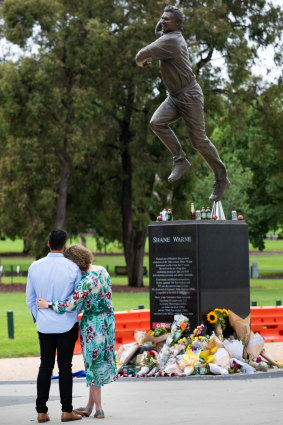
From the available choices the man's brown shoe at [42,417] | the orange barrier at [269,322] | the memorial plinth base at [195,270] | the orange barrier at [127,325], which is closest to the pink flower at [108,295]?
the man's brown shoe at [42,417]

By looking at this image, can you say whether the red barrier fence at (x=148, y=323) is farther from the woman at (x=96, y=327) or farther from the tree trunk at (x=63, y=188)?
the tree trunk at (x=63, y=188)

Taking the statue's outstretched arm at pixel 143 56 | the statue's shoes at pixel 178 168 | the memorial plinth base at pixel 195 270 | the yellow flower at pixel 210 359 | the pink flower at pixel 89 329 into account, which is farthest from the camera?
the statue's shoes at pixel 178 168

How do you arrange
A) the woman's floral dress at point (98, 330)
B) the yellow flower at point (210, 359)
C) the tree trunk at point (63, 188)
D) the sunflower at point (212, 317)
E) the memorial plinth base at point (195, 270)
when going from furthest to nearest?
the tree trunk at point (63, 188), the memorial plinth base at point (195, 270), the sunflower at point (212, 317), the yellow flower at point (210, 359), the woman's floral dress at point (98, 330)

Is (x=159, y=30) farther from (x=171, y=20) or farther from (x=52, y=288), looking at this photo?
(x=52, y=288)

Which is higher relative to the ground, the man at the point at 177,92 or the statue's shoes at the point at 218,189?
the man at the point at 177,92

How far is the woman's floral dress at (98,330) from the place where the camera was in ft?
30.9

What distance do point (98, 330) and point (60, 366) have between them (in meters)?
0.54

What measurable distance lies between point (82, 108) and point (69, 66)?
86.8 inches

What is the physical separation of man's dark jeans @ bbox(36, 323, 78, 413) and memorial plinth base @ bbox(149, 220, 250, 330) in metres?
4.62

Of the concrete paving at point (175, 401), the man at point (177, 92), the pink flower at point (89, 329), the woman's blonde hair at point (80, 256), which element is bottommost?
the concrete paving at point (175, 401)

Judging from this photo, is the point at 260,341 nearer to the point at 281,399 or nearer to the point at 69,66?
the point at 281,399

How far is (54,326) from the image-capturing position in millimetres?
9156

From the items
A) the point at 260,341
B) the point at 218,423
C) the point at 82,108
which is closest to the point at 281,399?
the point at 218,423

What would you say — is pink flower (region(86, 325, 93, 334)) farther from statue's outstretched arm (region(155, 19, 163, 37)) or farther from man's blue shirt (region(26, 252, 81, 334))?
statue's outstretched arm (region(155, 19, 163, 37))
